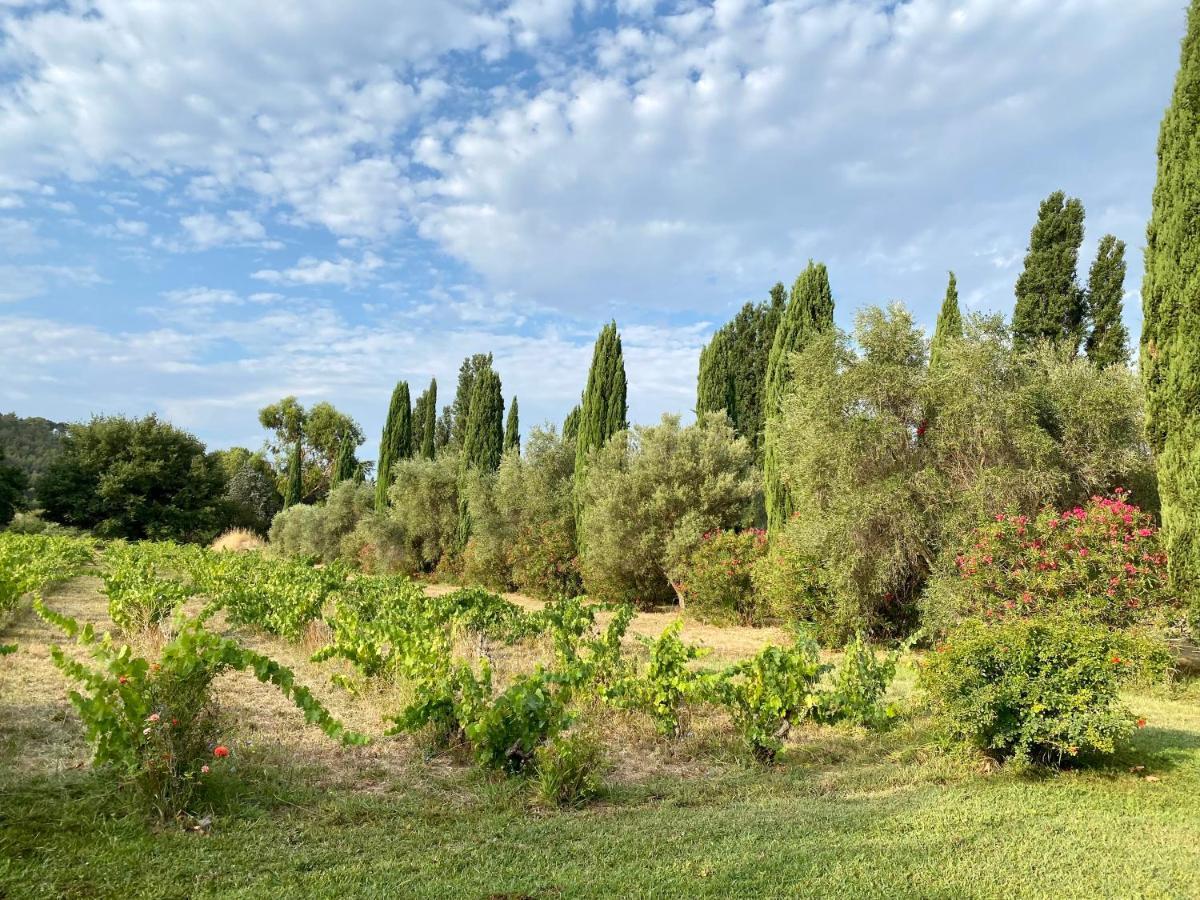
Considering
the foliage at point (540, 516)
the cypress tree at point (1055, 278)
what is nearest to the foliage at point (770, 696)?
the foliage at point (540, 516)

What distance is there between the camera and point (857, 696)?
5.62 meters

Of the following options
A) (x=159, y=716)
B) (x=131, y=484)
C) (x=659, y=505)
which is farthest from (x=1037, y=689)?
(x=131, y=484)

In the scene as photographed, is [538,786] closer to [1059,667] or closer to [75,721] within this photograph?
[1059,667]

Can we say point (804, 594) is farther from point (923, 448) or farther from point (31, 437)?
point (31, 437)

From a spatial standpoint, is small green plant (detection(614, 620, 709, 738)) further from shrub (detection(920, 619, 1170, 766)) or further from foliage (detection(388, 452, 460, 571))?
foliage (detection(388, 452, 460, 571))

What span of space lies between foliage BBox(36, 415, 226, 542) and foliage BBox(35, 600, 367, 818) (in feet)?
109

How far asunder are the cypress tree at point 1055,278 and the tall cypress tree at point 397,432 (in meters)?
22.1

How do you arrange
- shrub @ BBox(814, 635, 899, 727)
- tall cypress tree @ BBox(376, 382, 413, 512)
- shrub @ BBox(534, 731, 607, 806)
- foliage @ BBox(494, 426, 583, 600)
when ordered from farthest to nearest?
1. tall cypress tree @ BBox(376, 382, 413, 512)
2. foliage @ BBox(494, 426, 583, 600)
3. shrub @ BBox(814, 635, 899, 727)
4. shrub @ BBox(534, 731, 607, 806)

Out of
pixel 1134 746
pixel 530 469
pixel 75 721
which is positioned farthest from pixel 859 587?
pixel 530 469

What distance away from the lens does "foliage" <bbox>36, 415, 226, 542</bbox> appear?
1249 inches

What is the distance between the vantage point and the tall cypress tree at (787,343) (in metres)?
13.1

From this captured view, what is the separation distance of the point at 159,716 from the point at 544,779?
2078 millimetres

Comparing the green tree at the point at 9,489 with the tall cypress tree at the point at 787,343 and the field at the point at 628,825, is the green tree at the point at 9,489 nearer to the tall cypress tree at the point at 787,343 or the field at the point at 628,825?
the field at the point at 628,825

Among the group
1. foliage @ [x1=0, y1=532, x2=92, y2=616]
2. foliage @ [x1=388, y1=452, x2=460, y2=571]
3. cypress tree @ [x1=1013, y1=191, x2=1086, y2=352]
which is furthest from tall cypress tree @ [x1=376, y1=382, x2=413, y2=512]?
cypress tree @ [x1=1013, y1=191, x2=1086, y2=352]
